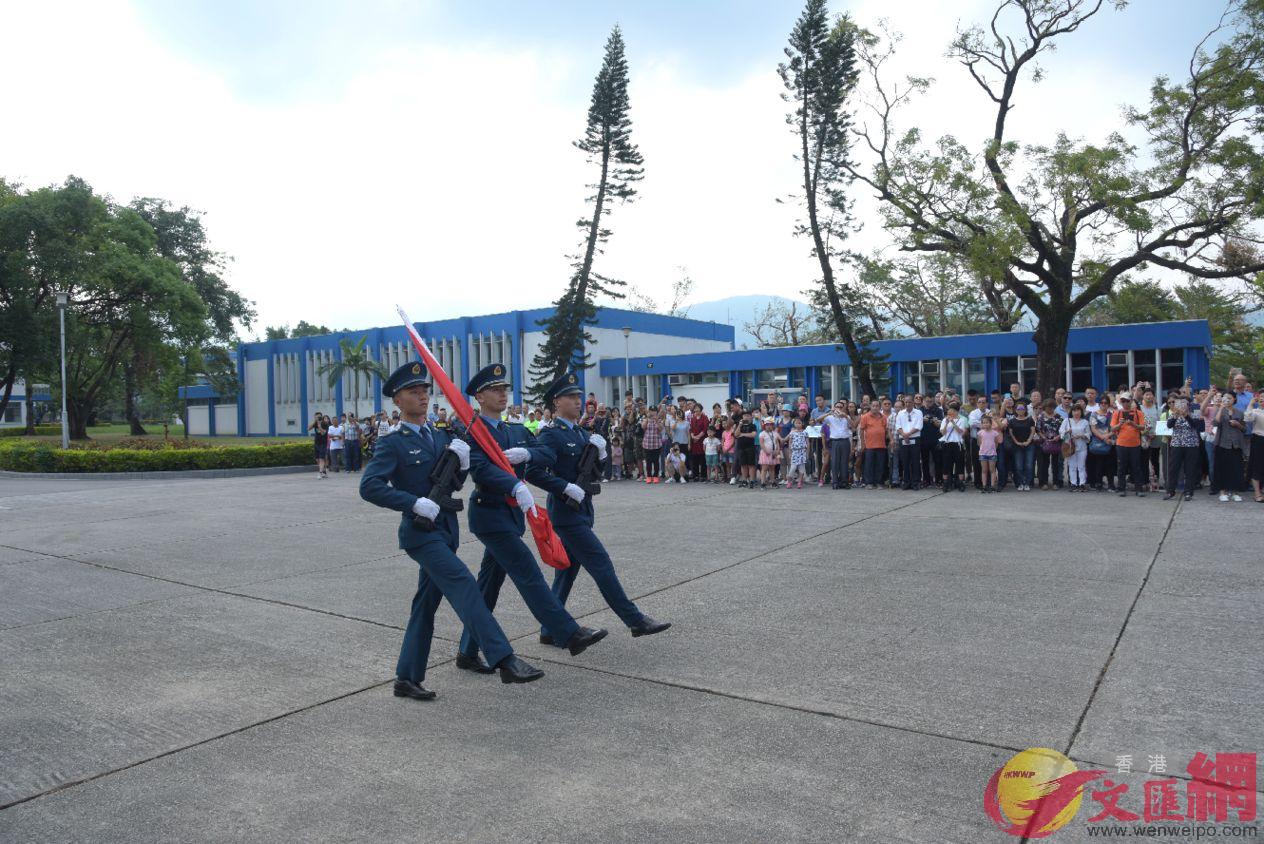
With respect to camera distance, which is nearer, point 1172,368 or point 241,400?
point 1172,368

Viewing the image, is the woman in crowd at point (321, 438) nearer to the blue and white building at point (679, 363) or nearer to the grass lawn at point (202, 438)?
the grass lawn at point (202, 438)

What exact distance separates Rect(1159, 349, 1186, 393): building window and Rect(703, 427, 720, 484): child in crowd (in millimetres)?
18027

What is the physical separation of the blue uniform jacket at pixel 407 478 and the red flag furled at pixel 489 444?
10.1 inches

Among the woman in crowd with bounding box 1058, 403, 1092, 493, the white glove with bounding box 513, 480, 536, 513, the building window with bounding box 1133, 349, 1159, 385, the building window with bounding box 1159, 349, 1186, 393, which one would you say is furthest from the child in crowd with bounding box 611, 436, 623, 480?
the building window with bounding box 1159, 349, 1186, 393

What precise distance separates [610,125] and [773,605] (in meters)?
28.2

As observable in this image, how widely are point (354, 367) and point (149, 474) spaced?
26005 mm

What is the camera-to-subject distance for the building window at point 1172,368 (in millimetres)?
27359

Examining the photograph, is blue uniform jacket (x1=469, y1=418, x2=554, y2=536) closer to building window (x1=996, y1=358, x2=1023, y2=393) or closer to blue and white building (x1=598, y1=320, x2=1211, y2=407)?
blue and white building (x1=598, y1=320, x2=1211, y2=407)

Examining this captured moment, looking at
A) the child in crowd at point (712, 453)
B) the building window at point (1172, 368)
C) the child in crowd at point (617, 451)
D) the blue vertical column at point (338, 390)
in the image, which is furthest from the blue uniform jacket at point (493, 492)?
the blue vertical column at point (338, 390)

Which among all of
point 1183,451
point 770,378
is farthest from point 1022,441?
point 770,378

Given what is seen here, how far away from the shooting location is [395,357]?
49969 millimetres

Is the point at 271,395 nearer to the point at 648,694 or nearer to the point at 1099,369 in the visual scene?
the point at 1099,369

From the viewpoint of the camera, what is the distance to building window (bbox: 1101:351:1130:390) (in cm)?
2852

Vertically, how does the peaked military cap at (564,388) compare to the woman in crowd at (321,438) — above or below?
above
